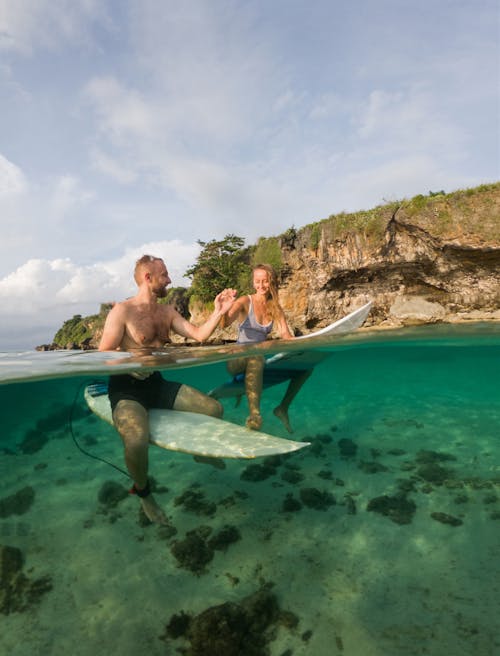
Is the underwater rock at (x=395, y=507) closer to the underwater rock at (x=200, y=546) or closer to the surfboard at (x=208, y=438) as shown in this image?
the underwater rock at (x=200, y=546)

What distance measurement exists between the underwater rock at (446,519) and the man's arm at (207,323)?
4.56m

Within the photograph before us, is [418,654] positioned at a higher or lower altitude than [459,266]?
lower

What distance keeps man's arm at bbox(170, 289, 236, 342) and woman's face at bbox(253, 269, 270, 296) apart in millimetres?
854

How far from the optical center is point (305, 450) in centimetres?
880

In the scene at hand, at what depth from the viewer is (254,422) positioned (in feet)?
16.2

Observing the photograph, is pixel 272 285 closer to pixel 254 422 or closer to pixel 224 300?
pixel 224 300

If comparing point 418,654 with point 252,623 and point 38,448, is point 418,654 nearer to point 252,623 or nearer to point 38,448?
point 252,623

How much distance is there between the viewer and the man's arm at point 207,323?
14.9 ft

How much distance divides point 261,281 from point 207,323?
1536mm

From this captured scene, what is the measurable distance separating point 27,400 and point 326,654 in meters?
11.0

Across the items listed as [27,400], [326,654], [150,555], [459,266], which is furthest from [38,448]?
[459,266]

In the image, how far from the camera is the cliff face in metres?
21.5

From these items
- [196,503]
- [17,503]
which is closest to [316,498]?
[196,503]

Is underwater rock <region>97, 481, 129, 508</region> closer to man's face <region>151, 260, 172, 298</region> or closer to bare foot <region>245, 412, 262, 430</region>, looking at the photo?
bare foot <region>245, 412, 262, 430</region>
